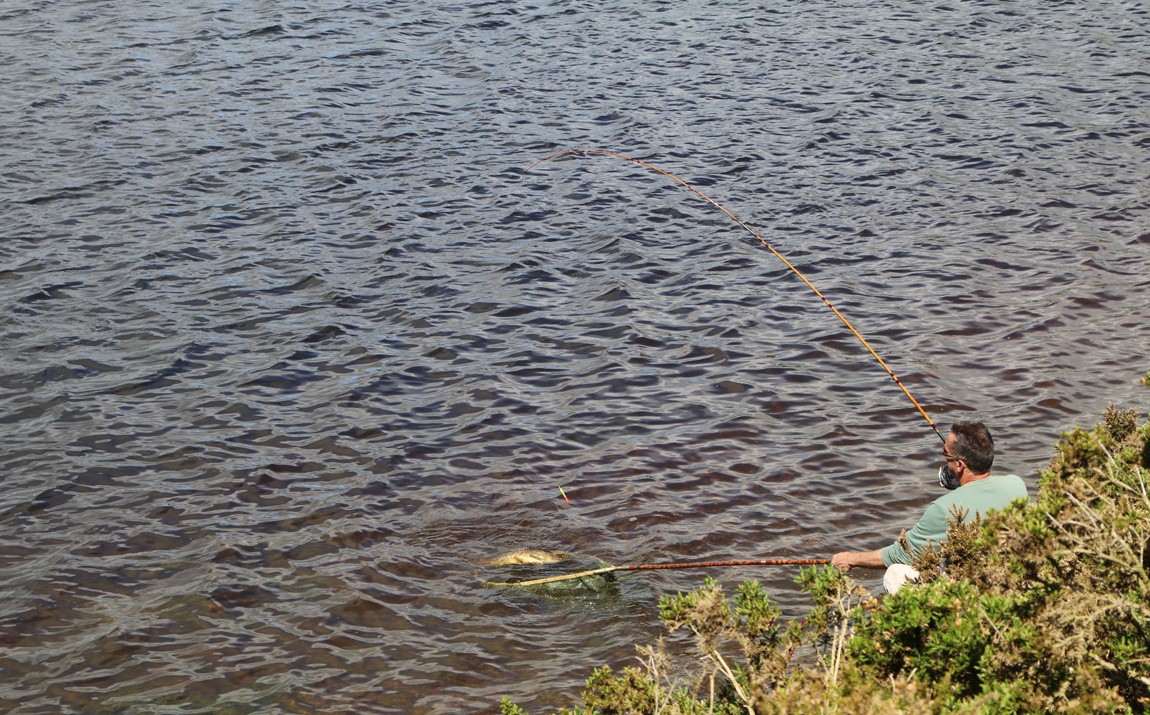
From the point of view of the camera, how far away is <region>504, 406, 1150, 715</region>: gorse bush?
11.0ft

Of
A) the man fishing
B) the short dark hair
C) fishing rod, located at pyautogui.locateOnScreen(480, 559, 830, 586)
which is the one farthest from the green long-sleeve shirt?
fishing rod, located at pyautogui.locateOnScreen(480, 559, 830, 586)

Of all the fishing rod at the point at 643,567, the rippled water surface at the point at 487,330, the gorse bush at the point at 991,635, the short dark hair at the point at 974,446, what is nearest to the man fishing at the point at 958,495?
the short dark hair at the point at 974,446

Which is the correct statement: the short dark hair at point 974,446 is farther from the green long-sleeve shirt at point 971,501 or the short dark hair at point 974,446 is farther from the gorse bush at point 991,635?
the gorse bush at point 991,635

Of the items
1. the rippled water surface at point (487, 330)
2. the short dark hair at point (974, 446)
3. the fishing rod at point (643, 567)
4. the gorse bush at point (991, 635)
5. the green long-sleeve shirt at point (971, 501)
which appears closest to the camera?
the gorse bush at point (991, 635)

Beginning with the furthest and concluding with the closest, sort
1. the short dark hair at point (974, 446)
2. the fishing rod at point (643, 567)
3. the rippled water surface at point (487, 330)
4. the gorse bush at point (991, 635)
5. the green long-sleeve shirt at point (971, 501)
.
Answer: the rippled water surface at point (487, 330), the fishing rod at point (643, 567), the short dark hair at point (974, 446), the green long-sleeve shirt at point (971, 501), the gorse bush at point (991, 635)

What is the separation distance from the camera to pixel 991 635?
3582 mm

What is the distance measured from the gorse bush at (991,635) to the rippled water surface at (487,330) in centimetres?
218

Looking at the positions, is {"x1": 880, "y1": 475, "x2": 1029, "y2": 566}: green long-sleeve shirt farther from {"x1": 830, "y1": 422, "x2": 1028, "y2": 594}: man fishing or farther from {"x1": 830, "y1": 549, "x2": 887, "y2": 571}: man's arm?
{"x1": 830, "y1": 549, "x2": 887, "y2": 571}: man's arm

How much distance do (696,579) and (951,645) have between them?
3582mm

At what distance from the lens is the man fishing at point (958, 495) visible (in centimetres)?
569

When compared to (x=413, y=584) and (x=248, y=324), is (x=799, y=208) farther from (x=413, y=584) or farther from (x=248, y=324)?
(x=413, y=584)

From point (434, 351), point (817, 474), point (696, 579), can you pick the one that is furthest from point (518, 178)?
point (696, 579)

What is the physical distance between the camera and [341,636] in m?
6.56

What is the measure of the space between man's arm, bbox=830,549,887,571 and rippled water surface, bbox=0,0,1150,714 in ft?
2.29
